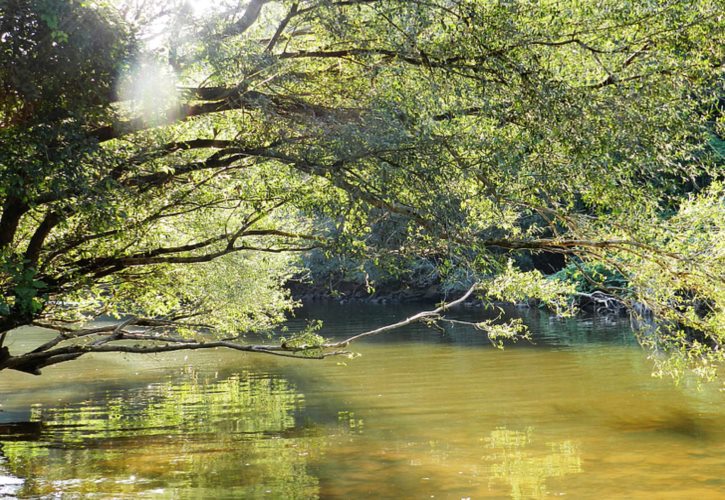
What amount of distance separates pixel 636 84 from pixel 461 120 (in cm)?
242

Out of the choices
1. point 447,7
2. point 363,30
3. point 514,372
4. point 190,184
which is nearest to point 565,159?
point 447,7

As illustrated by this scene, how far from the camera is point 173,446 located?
14.2 m

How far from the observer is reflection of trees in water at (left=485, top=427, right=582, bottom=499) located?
458 inches

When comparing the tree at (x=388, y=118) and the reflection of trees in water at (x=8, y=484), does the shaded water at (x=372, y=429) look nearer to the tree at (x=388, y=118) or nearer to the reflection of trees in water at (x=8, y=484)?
the reflection of trees in water at (x=8, y=484)

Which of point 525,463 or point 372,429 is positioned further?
point 372,429

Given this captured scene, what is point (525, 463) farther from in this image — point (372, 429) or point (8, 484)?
point (8, 484)

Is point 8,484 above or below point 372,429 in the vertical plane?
below

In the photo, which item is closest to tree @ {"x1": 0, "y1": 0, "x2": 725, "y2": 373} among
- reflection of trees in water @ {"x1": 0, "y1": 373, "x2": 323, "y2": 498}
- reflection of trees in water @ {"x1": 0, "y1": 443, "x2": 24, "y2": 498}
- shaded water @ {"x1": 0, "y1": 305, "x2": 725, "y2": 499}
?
reflection of trees in water @ {"x1": 0, "y1": 443, "x2": 24, "y2": 498}

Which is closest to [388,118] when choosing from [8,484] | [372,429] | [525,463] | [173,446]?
[525,463]

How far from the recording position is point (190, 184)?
484 inches

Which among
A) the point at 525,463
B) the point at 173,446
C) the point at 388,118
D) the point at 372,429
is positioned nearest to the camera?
the point at 388,118

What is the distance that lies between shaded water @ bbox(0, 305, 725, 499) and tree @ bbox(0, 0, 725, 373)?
110 inches

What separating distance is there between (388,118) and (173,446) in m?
8.30

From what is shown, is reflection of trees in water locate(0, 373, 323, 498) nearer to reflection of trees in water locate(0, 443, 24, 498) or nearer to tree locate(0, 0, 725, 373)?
reflection of trees in water locate(0, 443, 24, 498)
